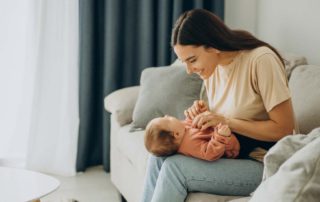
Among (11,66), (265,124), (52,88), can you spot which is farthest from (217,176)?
(11,66)

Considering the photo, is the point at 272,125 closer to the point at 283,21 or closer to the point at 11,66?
the point at 283,21

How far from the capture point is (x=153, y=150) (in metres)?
2.04

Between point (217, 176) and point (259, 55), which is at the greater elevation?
point (259, 55)

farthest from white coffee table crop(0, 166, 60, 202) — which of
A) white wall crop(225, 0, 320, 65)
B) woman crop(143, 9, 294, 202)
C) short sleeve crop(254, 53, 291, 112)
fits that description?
white wall crop(225, 0, 320, 65)

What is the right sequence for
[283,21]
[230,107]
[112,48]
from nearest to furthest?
[230,107] → [283,21] → [112,48]

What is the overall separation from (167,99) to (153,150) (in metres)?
0.86

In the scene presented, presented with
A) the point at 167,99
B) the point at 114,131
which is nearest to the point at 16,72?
the point at 114,131

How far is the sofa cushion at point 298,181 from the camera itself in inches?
49.1

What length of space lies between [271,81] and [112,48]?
1.70 meters

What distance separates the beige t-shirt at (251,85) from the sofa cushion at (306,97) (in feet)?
0.84

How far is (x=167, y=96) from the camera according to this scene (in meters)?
2.89

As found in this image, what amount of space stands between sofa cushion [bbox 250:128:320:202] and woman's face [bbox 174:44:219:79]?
0.79 metres

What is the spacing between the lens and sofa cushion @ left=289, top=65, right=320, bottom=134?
226cm

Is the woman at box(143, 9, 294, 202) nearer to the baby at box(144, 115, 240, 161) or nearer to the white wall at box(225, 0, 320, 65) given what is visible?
the baby at box(144, 115, 240, 161)
